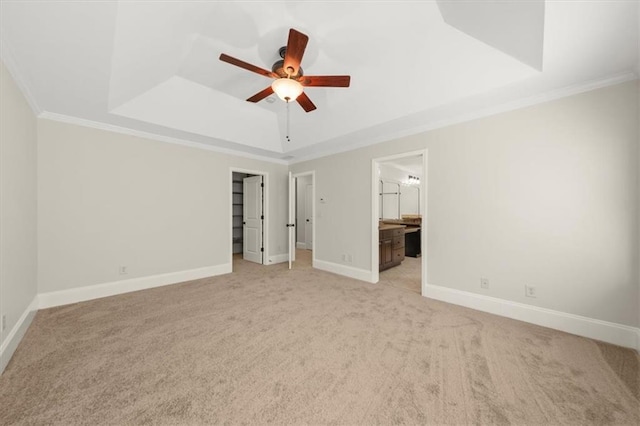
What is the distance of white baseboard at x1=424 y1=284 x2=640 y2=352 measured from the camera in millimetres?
2182

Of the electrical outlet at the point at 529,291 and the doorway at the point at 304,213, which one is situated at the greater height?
the doorway at the point at 304,213

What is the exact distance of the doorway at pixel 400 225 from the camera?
370cm

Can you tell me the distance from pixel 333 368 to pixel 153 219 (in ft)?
11.9

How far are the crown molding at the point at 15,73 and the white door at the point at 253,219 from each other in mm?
3324

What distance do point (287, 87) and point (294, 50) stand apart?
32 centimetres

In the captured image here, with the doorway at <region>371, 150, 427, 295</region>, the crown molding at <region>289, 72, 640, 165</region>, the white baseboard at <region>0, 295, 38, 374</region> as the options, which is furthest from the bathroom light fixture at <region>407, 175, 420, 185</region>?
the white baseboard at <region>0, 295, 38, 374</region>

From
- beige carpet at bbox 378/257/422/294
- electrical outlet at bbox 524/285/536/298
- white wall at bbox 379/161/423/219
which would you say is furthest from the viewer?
white wall at bbox 379/161/423/219

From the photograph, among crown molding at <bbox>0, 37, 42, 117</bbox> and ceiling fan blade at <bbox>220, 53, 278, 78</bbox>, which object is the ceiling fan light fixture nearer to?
ceiling fan blade at <bbox>220, 53, 278, 78</bbox>

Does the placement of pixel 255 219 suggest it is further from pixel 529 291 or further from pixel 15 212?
pixel 529 291

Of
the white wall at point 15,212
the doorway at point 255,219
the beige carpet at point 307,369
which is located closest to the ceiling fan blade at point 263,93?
the white wall at point 15,212

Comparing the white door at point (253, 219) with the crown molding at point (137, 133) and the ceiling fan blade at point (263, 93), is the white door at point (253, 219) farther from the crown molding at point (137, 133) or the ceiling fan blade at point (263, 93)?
the ceiling fan blade at point (263, 93)

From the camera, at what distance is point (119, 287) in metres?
3.53

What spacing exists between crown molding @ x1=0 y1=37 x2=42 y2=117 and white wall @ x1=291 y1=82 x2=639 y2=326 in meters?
4.24

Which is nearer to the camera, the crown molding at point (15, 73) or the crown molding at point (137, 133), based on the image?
the crown molding at point (15, 73)
